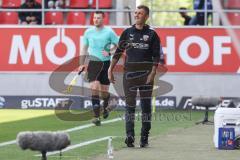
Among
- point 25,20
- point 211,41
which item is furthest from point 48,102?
point 211,41

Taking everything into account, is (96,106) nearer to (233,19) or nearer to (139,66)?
(139,66)

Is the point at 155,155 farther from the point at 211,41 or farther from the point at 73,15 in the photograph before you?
the point at 73,15

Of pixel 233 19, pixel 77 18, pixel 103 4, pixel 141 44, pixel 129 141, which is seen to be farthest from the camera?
pixel 103 4

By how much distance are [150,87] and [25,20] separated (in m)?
10.7

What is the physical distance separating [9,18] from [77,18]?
191cm

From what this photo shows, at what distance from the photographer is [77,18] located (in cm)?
2298

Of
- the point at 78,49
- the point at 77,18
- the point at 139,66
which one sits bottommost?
the point at 78,49

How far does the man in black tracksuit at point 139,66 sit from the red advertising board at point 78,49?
895 centimetres

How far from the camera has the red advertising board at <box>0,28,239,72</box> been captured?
70.3 feet

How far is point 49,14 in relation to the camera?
23.1 metres

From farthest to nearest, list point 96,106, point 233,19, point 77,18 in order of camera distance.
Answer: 1. point 77,18
2. point 96,106
3. point 233,19

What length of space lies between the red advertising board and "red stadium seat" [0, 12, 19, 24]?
1.26 m

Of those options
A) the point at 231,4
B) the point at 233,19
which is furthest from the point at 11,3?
the point at 231,4

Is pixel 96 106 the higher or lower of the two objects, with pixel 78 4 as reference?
lower
